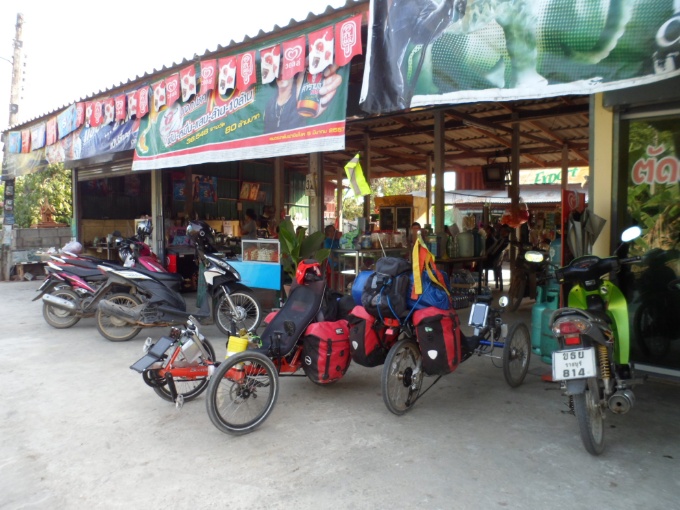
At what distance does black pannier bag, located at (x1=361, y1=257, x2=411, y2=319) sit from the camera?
12.7 feet

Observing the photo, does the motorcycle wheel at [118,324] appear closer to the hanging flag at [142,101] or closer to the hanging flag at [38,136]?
the hanging flag at [142,101]

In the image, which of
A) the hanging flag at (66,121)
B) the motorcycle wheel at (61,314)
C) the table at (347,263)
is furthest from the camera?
the hanging flag at (66,121)

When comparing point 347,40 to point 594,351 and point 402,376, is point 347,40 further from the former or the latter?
point 594,351

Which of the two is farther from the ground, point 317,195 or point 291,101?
point 291,101

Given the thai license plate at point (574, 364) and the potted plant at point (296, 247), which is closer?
the thai license plate at point (574, 364)

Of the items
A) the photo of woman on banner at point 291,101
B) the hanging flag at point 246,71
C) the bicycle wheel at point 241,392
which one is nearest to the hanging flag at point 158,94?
the hanging flag at point 246,71

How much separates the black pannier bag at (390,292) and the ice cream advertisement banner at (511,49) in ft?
4.83

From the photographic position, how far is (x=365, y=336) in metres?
4.00

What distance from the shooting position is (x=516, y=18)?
3.88 m

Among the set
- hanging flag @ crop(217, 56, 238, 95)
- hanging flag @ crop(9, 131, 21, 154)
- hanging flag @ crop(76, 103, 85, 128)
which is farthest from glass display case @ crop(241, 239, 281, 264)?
hanging flag @ crop(9, 131, 21, 154)

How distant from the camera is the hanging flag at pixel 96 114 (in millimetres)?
8836

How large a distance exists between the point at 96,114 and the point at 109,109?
1.49ft

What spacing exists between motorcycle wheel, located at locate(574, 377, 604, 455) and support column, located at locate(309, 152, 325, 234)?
19.6 ft

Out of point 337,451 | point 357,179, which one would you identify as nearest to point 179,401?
point 337,451
